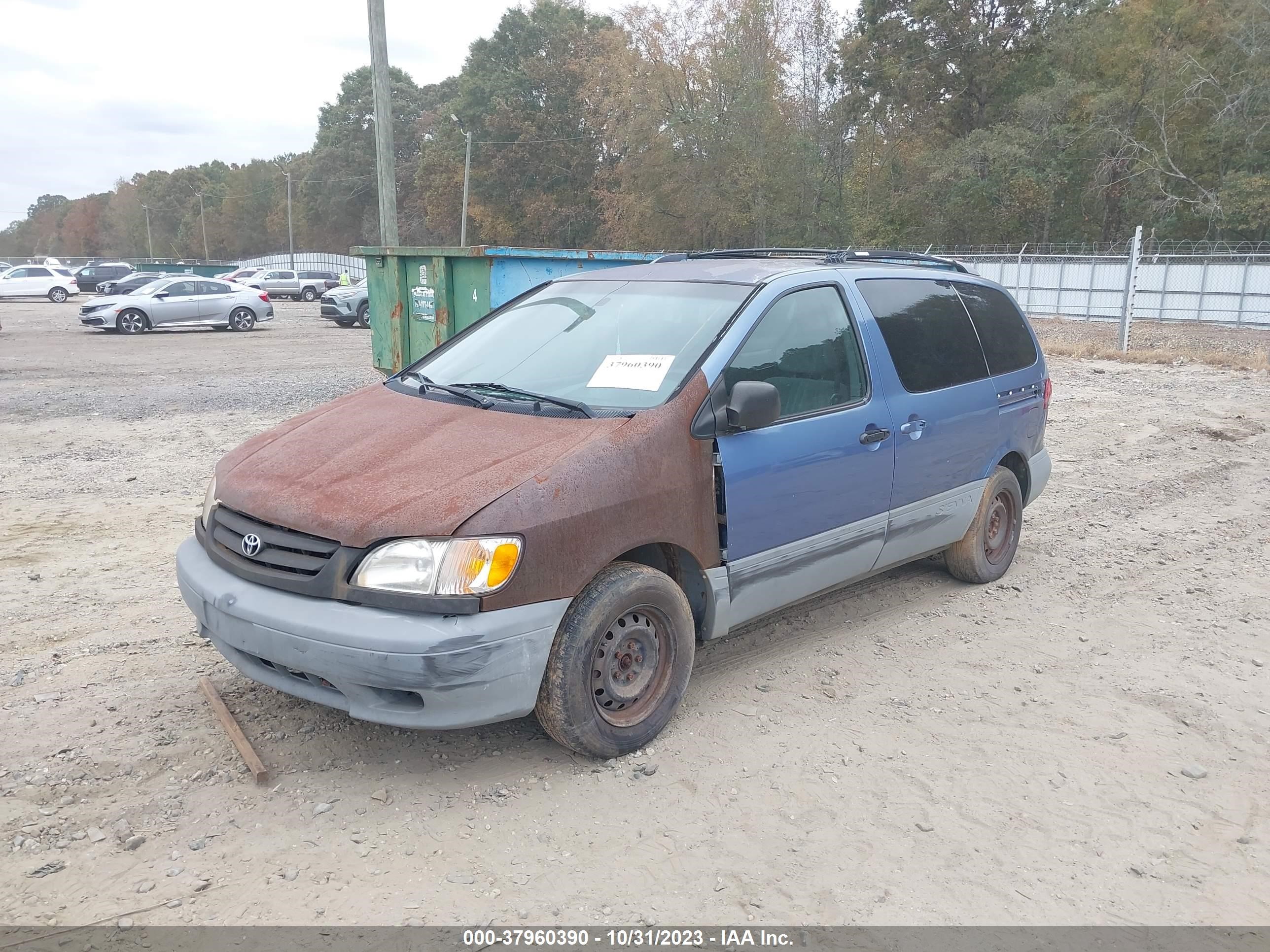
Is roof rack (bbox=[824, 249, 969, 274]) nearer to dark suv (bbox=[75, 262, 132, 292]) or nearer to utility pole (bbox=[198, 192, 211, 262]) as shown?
dark suv (bbox=[75, 262, 132, 292])

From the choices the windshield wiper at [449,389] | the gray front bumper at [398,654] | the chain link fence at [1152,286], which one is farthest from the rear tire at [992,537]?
the chain link fence at [1152,286]

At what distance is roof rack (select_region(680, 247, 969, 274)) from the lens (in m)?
5.04

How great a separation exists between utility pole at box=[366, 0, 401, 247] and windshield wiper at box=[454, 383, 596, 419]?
10041mm

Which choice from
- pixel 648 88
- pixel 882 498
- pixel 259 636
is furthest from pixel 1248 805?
pixel 648 88

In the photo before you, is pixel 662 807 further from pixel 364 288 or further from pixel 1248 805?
pixel 364 288

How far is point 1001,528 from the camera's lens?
582 centimetres

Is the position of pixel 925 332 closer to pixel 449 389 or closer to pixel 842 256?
pixel 842 256

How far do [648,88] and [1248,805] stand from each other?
48630mm

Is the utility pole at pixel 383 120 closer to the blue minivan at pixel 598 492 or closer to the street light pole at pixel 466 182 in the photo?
the blue minivan at pixel 598 492

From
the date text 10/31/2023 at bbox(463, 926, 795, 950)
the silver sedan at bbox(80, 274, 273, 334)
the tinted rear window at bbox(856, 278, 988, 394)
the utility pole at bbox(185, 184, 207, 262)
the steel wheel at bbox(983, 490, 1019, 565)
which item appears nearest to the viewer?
the date text 10/31/2023 at bbox(463, 926, 795, 950)

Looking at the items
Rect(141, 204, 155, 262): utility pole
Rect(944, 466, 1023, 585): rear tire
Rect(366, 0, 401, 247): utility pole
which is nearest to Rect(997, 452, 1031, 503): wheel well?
Rect(944, 466, 1023, 585): rear tire

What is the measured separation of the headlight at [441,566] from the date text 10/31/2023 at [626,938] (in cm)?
101

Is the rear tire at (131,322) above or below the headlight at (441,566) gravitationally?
below

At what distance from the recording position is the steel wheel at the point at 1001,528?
18.8 ft
